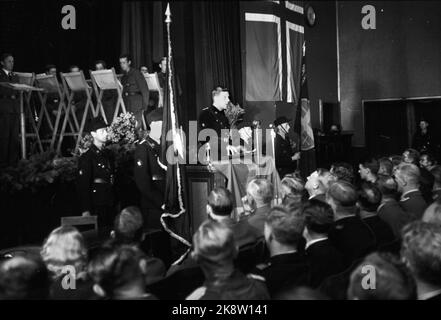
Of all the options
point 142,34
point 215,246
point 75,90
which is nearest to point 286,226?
point 215,246

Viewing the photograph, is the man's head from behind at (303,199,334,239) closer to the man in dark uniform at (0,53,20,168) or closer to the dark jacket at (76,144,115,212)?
the dark jacket at (76,144,115,212)

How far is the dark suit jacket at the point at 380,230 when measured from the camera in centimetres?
332

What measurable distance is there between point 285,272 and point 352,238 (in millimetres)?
756

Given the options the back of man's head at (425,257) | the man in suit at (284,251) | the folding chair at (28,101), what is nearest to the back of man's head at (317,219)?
the man in suit at (284,251)

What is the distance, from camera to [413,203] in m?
4.07

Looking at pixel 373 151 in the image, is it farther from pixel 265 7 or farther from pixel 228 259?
pixel 228 259

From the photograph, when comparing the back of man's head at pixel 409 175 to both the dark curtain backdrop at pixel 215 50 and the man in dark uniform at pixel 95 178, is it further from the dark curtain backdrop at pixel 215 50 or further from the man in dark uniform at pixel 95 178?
the dark curtain backdrop at pixel 215 50

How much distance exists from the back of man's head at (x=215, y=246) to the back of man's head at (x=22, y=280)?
0.62 metres

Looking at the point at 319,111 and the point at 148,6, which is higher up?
the point at 148,6

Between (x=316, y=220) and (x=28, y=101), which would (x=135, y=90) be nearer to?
(x=28, y=101)

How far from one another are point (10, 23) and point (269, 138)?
15.6ft

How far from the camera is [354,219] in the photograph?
3186 millimetres

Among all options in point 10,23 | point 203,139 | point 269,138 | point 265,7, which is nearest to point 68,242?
point 203,139
